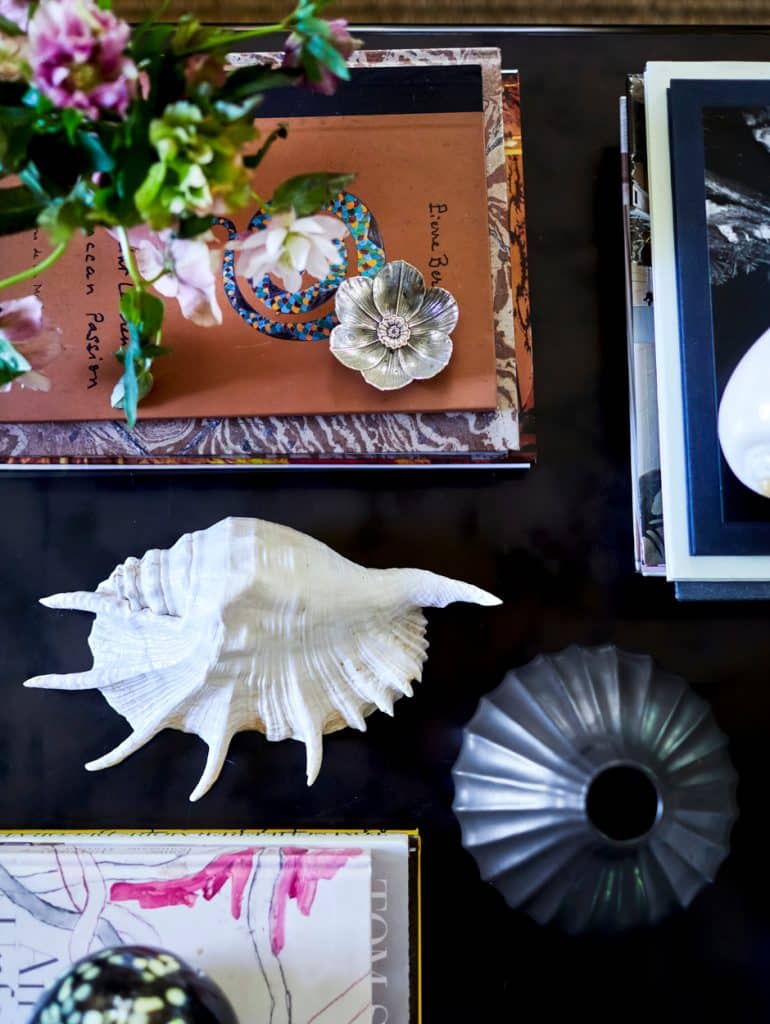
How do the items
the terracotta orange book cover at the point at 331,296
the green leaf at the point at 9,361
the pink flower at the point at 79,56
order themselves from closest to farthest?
1. the pink flower at the point at 79,56
2. the green leaf at the point at 9,361
3. the terracotta orange book cover at the point at 331,296

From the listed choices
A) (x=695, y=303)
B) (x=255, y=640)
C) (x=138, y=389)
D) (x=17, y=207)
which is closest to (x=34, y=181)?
(x=17, y=207)

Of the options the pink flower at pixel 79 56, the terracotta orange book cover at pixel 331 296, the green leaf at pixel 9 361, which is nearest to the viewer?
the pink flower at pixel 79 56

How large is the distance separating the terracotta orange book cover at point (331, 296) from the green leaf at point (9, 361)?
0.10m

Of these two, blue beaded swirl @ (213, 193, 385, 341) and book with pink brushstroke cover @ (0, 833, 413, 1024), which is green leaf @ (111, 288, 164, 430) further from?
book with pink brushstroke cover @ (0, 833, 413, 1024)

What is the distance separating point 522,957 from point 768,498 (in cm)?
31

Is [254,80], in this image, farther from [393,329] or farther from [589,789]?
[589,789]

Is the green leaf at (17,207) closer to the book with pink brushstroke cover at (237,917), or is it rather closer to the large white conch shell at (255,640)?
the large white conch shell at (255,640)

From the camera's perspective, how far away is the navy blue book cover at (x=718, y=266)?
→ 0.51 meters

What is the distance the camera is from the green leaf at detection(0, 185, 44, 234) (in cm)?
39

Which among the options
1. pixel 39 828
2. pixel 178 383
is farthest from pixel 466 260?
pixel 39 828

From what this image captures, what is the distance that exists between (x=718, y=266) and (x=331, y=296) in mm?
235

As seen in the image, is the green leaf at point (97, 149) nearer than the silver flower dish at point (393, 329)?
Yes

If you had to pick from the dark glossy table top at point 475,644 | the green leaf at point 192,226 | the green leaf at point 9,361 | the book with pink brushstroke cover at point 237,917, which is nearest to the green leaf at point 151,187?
the green leaf at point 192,226

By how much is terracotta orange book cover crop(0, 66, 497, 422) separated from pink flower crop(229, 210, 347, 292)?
121 millimetres
